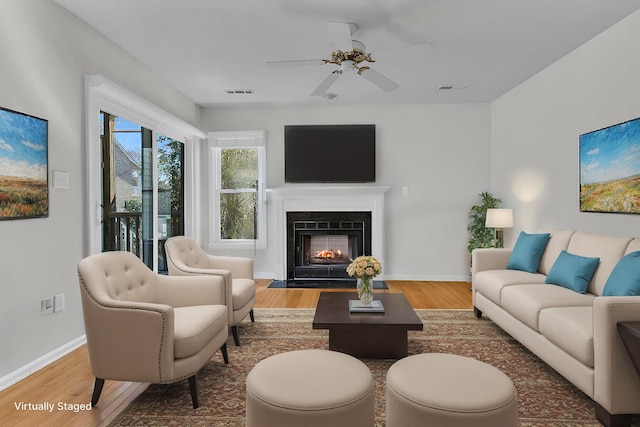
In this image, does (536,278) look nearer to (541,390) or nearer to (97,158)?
(541,390)

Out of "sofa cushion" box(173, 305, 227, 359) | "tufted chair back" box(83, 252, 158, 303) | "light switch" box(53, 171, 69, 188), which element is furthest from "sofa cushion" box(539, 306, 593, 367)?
"light switch" box(53, 171, 69, 188)

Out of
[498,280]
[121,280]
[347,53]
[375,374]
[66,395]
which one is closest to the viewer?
[66,395]

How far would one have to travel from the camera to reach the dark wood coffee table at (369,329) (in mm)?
2709

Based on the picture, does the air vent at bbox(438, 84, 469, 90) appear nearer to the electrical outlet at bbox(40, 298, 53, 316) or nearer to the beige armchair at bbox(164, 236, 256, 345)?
the beige armchair at bbox(164, 236, 256, 345)

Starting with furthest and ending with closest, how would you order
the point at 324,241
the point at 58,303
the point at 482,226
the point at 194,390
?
the point at 324,241, the point at 482,226, the point at 58,303, the point at 194,390

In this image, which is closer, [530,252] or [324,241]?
[530,252]

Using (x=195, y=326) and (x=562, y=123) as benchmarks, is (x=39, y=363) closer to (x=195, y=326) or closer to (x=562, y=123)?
(x=195, y=326)

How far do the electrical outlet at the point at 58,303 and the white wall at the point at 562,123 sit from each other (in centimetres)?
446

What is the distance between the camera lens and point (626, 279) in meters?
2.40

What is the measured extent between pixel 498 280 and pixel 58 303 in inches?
141

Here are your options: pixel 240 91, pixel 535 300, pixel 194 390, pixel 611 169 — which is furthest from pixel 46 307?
pixel 611 169

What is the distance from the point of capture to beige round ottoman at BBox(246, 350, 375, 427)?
1504 millimetres

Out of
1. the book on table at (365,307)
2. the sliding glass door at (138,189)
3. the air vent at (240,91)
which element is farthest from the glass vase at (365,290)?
the air vent at (240,91)

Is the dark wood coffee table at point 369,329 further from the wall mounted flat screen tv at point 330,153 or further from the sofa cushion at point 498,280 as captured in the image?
the wall mounted flat screen tv at point 330,153
